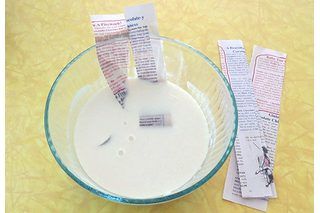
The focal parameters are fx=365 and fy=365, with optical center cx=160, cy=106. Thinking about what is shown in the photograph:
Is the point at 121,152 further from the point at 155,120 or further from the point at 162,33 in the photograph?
the point at 162,33

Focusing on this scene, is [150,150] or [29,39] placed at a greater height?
[29,39]

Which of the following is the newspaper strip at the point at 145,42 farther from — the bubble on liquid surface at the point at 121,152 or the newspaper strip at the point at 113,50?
the bubble on liquid surface at the point at 121,152

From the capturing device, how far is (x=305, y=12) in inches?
36.8

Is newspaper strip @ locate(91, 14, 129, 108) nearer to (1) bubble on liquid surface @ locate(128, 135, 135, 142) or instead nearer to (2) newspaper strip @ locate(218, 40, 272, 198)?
(1) bubble on liquid surface @ locate(128, 135, 135, 142)

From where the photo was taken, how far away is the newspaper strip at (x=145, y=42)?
0.72m

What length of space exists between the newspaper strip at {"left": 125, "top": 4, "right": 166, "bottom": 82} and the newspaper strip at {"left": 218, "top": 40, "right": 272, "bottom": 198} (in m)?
0.16

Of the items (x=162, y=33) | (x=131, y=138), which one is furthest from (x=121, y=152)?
(x=162, y=33)

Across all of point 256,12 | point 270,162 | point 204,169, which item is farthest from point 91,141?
point 256,12

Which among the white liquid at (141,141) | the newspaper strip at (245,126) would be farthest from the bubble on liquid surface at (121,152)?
the newspaper strip at (245,126)

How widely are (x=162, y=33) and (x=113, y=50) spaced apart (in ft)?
0.53

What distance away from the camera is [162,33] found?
0.87 meters

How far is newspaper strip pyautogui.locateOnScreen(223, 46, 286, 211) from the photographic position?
67 centimetres

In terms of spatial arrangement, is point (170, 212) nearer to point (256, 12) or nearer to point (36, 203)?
point (36, 203)
